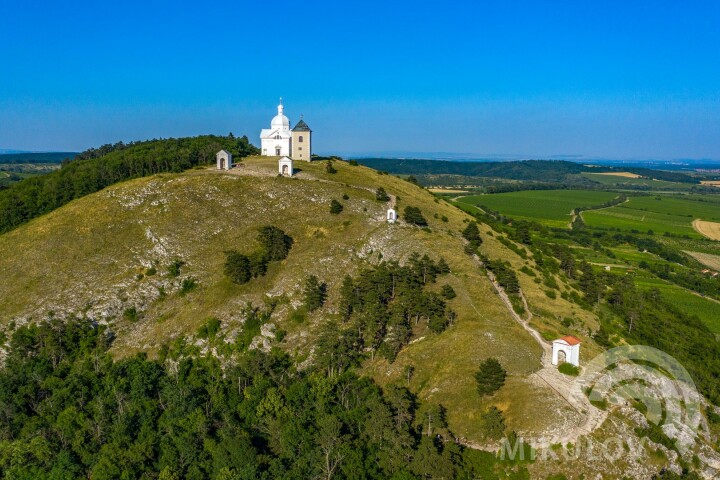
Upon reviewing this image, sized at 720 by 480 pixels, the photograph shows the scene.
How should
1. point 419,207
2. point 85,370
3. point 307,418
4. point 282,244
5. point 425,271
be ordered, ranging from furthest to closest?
point 419,207 < point 282,244 < point 425,271 < point 85,370 < point 307,418

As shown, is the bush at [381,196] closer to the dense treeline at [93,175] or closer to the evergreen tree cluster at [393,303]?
the evergreen tree cluster at [393,303]

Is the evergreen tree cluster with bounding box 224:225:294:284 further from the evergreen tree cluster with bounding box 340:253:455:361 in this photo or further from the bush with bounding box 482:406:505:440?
the bush with bounding box 482:406:505:440

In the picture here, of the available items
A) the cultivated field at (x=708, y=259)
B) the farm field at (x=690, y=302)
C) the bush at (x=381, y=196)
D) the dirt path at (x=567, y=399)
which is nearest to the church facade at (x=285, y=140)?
the bush at (x=381, y=196)

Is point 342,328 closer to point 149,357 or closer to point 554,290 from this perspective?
point 149,357

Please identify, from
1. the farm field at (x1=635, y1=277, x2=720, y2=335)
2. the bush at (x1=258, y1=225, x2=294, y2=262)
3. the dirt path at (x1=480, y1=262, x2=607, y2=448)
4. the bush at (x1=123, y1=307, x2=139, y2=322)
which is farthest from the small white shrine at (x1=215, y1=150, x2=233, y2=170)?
the farm field at (x1=635, y1=277, x2=720, y2=335)

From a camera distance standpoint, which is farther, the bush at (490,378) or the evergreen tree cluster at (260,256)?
the evergreen tree cluster at (260,256)

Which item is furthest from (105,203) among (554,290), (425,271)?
(554,290)

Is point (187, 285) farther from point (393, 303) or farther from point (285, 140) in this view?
point (285, 140)
